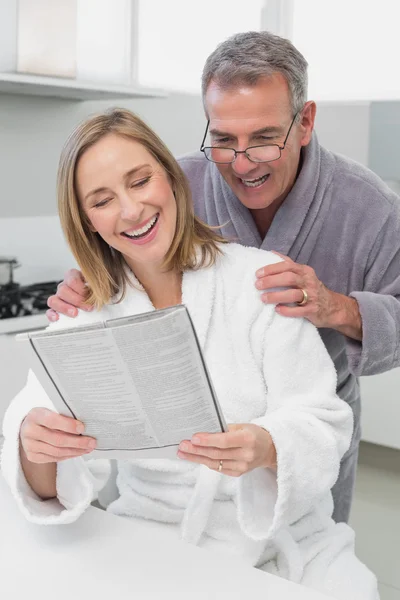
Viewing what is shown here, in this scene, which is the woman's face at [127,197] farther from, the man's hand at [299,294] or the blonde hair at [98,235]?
the man's hand at [299,294]

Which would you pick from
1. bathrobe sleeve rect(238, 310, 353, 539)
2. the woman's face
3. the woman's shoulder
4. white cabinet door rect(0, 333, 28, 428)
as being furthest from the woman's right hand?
white cabinet door rect(0, 333, 28, 428)

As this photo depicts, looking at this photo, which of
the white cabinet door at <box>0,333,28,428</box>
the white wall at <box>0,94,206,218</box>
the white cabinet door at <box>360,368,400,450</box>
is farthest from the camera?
the white cabinet door at <box>360,368,400,450</box>

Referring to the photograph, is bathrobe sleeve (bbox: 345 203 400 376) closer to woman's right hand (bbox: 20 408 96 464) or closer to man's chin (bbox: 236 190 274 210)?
man's chin (bbox: 236 190 274 210)

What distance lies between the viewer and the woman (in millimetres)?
1200

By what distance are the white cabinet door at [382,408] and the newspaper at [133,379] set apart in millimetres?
2514

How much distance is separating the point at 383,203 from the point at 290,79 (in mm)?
378

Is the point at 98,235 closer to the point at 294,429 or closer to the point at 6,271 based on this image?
the point at 294,429

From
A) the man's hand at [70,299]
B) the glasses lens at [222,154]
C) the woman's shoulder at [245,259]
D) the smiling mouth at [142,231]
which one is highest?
the glasses lens at [222,154]

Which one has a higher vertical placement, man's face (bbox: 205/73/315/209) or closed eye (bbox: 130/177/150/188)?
man's face (bbox: 205/73/315/209)

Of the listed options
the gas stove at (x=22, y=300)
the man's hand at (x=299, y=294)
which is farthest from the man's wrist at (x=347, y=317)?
the gas stove at (x=22, y=300)

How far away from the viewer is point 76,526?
3.83 feet

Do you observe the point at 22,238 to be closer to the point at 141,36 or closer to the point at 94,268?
the point at 141,36

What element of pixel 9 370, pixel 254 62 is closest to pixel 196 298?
pixel 254 62

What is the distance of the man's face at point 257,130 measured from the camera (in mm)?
1618
